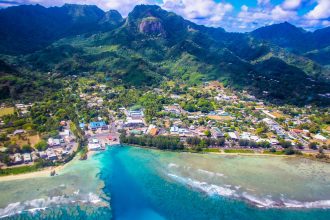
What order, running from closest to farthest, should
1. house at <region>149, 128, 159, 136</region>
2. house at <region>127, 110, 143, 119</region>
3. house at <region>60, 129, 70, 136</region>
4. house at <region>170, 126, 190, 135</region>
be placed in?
1. house at <region>60, 129, 70, 136</region>
2. house at <region>149, 128, 159, 136</region>
3. house at <region>170, 126, 190, 135</region>
4. house at <region>127, 110, 143, 119</region>

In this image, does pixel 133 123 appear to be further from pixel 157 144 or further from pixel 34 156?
pixel 34 156

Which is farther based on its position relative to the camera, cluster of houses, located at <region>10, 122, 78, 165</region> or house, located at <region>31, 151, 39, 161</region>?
house, located at <region>31, 151, 39, 161</region>

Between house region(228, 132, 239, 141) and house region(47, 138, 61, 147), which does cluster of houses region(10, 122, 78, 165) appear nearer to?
house region(47, 138, 61, 147)

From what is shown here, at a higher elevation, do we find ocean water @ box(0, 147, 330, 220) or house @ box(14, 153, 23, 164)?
house @ box(14, 153, 23, 164)

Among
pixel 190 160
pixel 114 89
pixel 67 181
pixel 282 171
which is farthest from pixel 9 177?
pixel 114 89

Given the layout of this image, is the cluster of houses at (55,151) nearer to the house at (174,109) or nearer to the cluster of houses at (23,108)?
the cluster of houses at (23,108)

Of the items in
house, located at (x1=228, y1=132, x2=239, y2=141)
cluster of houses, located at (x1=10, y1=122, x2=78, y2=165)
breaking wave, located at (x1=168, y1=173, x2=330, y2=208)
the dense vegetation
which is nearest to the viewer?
breaking wave, located at (x1=168, y1=173, x2=330, y2=208)

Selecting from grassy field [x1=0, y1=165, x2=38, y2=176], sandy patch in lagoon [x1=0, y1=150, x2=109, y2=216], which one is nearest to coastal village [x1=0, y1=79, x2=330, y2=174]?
grassy field [x1=0, y1=165, x2=38, y2=176]
